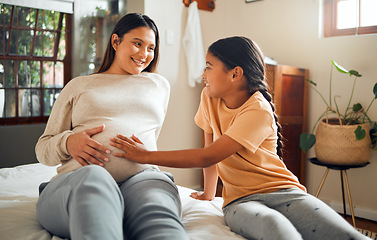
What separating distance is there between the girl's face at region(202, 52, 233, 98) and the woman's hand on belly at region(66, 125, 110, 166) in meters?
0.46

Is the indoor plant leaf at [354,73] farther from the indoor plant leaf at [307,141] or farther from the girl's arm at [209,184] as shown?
the girl's arm at [209,184]

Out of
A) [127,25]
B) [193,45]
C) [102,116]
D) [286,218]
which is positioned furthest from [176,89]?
[286,218]

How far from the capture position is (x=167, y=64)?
123 inches

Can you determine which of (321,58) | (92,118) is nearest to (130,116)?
(92,118)

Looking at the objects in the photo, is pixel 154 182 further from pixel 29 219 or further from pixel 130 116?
pixel 29 219

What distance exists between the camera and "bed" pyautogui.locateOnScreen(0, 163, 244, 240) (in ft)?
3.65

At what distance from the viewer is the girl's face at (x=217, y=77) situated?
1439 mm

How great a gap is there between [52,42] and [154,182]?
7.32 ft

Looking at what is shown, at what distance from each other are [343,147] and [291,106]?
0.54 meters

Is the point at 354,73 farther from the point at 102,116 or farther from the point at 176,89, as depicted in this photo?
the point at 102,116

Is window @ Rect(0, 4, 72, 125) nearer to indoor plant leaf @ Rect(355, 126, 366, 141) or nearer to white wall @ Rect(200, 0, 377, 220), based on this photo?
white wall @ Rect(200, 0, 377, 220)

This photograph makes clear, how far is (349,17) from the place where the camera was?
2.91 metres

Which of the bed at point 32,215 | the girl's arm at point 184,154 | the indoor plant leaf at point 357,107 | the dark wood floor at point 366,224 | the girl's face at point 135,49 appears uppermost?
the girl's face at point 135,49

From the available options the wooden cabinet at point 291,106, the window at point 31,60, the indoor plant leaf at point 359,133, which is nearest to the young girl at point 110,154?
the wooden cabinet at point 291,106
